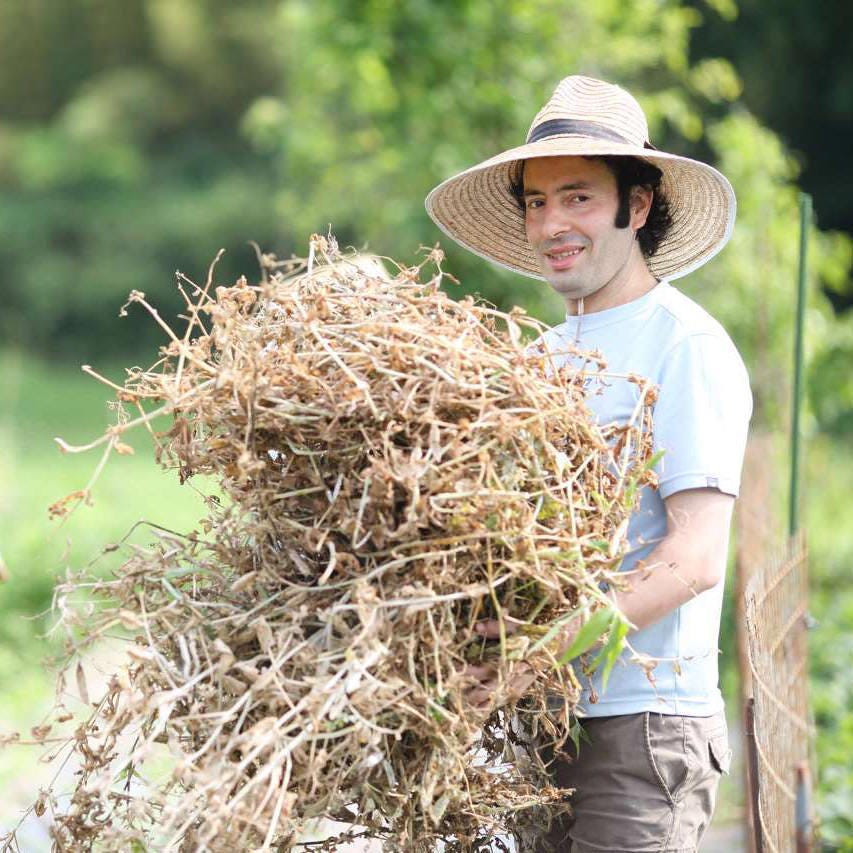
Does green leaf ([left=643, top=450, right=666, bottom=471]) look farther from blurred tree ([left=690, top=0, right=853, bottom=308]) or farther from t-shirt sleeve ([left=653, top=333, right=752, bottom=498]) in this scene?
blurred tree ([left=690, top=0, right=853, bottom=308])

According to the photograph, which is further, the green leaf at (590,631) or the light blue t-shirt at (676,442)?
the light blue t-shirt at (676,442)

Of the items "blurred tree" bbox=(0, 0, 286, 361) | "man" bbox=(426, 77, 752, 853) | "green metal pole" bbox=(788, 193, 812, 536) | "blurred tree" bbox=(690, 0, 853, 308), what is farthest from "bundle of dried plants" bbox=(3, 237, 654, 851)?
"blurred tree" bbox=(0, 0, 286, 361)

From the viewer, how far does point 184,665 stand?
6.49ft

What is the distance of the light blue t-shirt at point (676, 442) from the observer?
7.27 ft

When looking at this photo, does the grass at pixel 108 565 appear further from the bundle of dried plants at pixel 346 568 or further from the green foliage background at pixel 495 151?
the bundle of dried plants at pixel 346 568

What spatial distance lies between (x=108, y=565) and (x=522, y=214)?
4.63m

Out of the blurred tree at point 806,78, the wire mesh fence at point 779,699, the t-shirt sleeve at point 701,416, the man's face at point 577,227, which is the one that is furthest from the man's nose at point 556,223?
the blurred tree at point 806,78

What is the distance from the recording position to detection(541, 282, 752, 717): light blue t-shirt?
2.22 meters

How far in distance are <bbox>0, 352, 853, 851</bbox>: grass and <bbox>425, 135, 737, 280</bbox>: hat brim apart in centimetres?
88

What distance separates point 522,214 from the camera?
112 inches

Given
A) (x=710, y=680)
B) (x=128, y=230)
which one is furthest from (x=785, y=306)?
(x=128, y=230)

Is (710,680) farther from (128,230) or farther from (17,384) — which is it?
(128,230)

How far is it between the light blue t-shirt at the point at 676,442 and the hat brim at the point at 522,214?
0.31 m

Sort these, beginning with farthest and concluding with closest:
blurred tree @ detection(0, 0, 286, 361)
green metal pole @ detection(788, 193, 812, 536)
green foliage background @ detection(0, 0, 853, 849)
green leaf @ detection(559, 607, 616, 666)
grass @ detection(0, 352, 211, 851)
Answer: blurred tree @ detection(0, 0, 286, 361), green foliage background @ detection(0, 0, 853, 849), grass @ detection(0, 352, 211, 851), green metal pole @ detection(788, 193, 812, 536), green leaf @ detection(559, 607, 616, 666)
